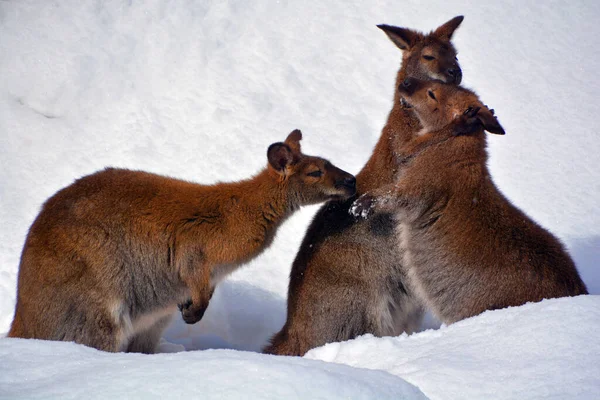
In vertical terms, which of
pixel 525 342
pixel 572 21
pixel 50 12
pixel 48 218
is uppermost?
pixel 572 21

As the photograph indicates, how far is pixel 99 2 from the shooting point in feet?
32.5

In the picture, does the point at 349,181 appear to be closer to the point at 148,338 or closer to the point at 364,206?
the point at 364,206

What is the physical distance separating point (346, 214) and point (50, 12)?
19.1 ft

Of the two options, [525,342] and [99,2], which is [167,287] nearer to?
[525,342]

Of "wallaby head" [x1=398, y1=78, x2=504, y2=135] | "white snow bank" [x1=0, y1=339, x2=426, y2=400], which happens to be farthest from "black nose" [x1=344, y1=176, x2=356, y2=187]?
"white snow bank" [x1=0, y1=339, x2=426, y2=400]

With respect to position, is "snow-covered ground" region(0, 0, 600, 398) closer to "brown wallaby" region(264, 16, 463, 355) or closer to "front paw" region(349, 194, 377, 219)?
"brown wallaby" region(264, 16, 463, 355)

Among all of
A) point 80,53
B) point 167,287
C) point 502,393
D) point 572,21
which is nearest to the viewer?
point 502,393

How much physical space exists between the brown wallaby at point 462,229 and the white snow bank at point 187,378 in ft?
6.32

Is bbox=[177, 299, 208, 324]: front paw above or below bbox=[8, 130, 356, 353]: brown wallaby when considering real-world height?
below

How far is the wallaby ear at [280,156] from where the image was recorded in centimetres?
602

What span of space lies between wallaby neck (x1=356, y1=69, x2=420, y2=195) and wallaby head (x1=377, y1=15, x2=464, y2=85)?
2.01ft

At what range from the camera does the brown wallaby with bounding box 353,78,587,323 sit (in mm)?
5277

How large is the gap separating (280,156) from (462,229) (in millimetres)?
1643

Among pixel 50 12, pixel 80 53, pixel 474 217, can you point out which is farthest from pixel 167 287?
pixel 50 12
